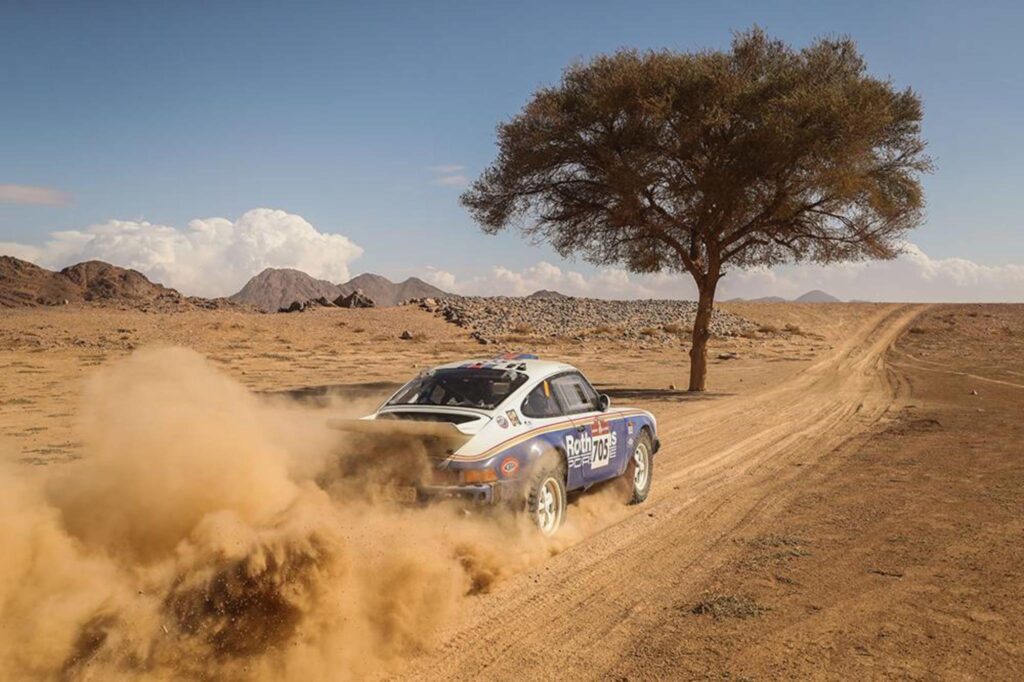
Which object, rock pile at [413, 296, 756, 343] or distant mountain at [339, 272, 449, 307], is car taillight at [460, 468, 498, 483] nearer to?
rock pile at [413, 296, 756, 343]

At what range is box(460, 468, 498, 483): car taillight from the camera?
6688 millimetres

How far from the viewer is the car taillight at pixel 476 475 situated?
6.69 meters

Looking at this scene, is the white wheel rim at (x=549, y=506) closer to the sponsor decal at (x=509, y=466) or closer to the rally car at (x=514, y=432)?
the rally car at (x=514, y=432)

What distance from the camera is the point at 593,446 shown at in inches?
329

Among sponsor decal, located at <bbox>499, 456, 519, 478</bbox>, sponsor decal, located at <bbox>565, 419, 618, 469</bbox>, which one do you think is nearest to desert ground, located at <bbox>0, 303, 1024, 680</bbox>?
sponsor decal, located at <bbox>499, 456, 519, 478</bbox>

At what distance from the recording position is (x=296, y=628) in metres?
4.90

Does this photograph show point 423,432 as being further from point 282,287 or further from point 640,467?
point 282,287

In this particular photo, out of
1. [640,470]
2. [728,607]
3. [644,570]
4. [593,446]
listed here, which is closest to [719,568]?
[644,570]

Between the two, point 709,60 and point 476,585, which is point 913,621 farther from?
point 709,60

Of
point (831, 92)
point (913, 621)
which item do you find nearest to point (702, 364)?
point (831, 92)

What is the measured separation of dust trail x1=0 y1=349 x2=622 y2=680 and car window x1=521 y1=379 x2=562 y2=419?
1.23m

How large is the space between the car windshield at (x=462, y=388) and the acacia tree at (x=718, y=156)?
1440cm

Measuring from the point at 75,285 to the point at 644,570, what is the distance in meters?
68.4

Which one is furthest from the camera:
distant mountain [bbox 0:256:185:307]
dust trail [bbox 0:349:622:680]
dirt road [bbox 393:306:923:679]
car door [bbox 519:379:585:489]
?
distant mountain [bbox 0:256:185:307]
